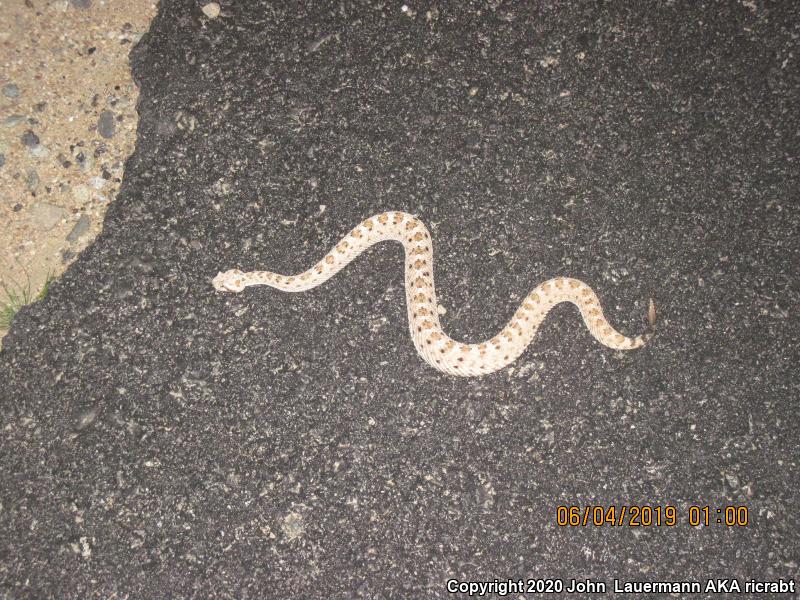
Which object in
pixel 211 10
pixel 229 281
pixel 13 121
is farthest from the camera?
pixel 13 121

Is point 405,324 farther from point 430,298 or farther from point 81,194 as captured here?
point 81,194

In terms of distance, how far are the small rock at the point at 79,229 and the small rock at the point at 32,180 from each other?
59cm

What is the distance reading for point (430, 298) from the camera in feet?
13.7

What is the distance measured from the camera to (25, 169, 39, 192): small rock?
5082mm

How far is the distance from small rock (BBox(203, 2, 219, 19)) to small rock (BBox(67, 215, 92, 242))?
203 cm

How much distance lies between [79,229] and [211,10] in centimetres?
219

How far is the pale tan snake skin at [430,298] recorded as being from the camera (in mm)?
3984

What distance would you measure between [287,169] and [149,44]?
165 centimetres

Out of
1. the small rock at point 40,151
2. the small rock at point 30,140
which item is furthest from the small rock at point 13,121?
the small rock at point 40,151

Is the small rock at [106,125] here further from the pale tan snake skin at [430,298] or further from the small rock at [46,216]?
the pale tan snake skin at [430,298]

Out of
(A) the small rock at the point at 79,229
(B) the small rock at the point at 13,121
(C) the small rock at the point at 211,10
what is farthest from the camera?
(B) the small rock at the point at 13,121

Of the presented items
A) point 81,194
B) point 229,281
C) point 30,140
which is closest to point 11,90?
point 30,140

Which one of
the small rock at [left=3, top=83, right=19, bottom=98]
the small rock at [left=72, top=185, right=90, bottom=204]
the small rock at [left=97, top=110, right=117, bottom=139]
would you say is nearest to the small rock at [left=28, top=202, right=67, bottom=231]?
the small rock at [left=72, top=185, right=90, bottom=204]

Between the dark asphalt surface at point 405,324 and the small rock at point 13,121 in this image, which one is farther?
the small rock at point 13,121
